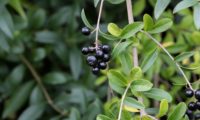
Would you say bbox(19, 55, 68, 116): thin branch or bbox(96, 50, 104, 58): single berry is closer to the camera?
bbox(96, 50, 104, 58): single berry

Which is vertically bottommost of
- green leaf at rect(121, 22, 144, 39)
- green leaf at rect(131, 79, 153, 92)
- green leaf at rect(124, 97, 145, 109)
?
green leaf at rect(124, 97, 145, 109)

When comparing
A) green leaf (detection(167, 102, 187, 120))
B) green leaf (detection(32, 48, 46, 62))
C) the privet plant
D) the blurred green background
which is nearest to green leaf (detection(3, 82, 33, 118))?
the blurred green background

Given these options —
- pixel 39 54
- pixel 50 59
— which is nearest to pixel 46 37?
pixel 39 54

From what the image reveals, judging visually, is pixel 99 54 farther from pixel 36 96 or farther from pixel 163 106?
pixel 36 96

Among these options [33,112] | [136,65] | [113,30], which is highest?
[113,30]

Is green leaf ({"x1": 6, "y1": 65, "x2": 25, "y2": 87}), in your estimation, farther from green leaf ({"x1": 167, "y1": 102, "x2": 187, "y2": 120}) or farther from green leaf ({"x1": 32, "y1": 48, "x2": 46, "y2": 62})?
green leaf ({"x1": 167, "y1": 102, "x2": 187, "y2": 120})

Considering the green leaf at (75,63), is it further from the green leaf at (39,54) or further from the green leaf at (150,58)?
the green leaf at (150,58)

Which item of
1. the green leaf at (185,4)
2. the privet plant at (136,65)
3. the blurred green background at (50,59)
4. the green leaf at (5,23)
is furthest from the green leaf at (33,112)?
the green leaf at (185,4)
